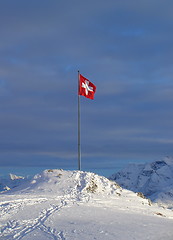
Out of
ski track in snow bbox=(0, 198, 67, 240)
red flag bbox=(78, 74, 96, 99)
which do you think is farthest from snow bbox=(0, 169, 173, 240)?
red flag bbox=(78, 74, 96, 99)

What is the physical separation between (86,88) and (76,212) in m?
16.1

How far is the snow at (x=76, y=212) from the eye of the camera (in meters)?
19.0

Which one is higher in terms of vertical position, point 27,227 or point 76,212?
point 76,212

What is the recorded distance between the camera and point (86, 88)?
37.4 metres

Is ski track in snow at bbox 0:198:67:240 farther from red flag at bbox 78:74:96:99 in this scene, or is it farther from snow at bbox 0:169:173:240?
red flag at bbox 78:74:96:99

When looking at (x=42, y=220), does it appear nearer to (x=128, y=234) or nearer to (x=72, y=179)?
(x=128, y=234)

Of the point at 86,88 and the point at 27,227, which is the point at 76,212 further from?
the point at 86,88

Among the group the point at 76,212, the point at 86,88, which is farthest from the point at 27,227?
the point at 86,88

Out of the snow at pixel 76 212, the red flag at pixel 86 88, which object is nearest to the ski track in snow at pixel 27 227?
the snow at pixel 76 212

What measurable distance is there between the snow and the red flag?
7.95m

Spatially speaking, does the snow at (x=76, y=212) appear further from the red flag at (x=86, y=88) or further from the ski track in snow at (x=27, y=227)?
the red flag at (x=86, y=88)

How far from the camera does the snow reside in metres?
19.0

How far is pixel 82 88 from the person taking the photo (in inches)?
1459

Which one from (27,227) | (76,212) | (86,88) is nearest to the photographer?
(27,227)
